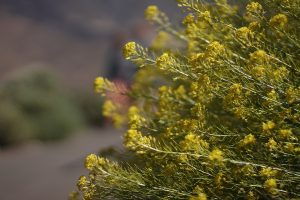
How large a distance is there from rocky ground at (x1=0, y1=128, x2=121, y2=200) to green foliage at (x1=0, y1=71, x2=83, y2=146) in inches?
12.3

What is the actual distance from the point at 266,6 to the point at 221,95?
72 cm

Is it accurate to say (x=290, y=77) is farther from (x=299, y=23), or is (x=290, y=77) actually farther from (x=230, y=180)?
(x=230, y=180)

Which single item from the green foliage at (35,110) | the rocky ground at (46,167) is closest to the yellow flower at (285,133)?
the rocky ground at (46,167)

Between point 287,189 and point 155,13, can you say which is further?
point 155,13

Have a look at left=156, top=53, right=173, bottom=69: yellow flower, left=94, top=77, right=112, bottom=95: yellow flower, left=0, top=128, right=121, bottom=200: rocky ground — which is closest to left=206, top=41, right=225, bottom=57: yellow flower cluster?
A: left=156, top=53, right=173, bottom=69: yellow flower

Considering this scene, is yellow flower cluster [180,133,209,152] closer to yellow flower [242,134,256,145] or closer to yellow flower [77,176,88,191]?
yellow flower [242,134,256,145]

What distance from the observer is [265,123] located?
10.6 feet

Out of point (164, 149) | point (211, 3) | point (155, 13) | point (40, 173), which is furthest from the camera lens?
point (40, 173)

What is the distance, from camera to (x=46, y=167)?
43.2 ft

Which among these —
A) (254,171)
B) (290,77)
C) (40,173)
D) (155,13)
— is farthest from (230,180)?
(40,173)

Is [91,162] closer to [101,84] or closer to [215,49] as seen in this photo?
[215,49]

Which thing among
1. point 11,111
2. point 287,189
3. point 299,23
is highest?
point 11,111

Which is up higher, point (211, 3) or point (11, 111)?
point (11, 111)

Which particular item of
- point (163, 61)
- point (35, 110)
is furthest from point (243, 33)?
point (35, 110)
